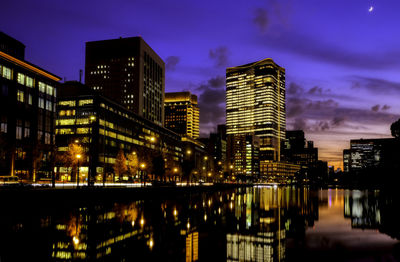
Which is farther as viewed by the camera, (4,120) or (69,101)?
(69,101)

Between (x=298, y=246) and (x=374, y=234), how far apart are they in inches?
312

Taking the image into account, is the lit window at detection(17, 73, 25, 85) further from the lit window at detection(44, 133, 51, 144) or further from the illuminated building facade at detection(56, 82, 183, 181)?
the illuminated building facade at detection(56, 82, 183, 181)

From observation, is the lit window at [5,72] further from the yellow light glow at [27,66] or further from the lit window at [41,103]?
the lit window at [41,103]

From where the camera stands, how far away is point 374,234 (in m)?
23.5

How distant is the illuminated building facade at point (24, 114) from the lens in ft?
273

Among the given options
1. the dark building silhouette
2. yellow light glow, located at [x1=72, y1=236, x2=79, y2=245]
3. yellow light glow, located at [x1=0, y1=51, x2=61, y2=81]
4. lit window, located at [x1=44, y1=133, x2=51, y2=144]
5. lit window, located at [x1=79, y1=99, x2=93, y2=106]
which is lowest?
yellow light glow, located at [x1=72, y1=236, x2=79, y2=245]

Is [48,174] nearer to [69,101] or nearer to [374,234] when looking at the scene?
[69,101]

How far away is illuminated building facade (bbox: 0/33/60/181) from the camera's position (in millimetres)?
83288

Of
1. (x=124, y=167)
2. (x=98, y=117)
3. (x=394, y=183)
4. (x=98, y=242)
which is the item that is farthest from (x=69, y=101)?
(x=98, y=242)

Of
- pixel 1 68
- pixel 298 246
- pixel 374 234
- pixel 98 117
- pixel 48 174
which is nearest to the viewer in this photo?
pixel 298 246

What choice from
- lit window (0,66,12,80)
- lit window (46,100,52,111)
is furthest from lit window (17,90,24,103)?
lit window (46,100,52,111)

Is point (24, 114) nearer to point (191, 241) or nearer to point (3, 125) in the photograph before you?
point (3, 125)

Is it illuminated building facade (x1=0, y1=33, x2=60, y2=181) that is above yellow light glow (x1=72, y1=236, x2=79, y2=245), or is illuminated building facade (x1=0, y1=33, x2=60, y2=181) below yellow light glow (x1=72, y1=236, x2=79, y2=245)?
above

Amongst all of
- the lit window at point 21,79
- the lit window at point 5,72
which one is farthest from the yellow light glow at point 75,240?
the lit window at point 21,79
